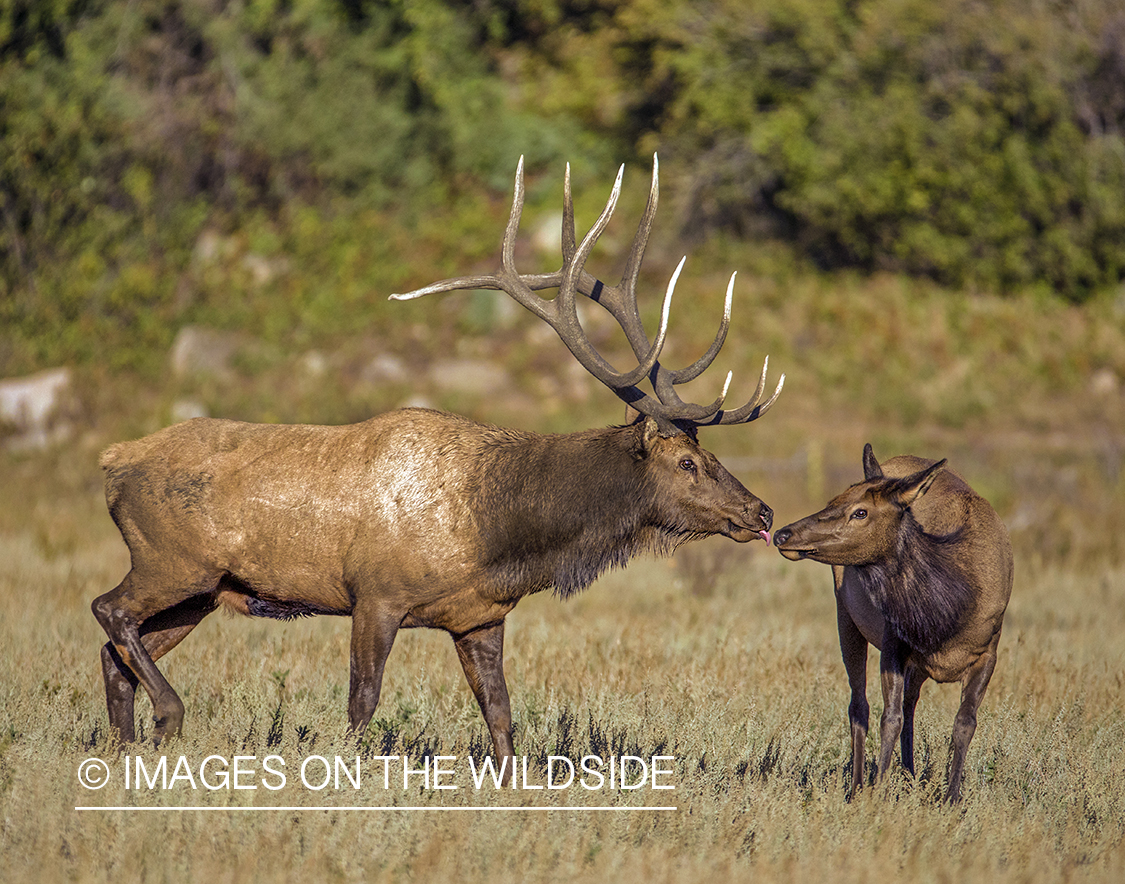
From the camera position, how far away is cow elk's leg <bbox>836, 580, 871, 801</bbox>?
22.4ft

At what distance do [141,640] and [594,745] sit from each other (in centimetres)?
237

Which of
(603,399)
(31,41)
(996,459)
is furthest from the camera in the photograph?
(31,41)

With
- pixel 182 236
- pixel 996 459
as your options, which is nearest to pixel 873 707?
pixel 996 459

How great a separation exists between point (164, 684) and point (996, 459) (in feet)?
50.0

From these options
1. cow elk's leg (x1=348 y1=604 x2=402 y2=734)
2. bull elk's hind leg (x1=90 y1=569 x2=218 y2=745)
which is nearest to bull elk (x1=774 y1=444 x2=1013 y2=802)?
cow elk's leg (x1=348 y1=604 x2=402 y2=734)

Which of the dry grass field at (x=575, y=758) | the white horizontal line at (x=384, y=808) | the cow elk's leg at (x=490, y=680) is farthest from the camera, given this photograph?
the cow elk's leg at (x=490, y=680)

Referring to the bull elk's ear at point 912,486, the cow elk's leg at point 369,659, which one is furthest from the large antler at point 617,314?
the cow elk's leg at point 369,659

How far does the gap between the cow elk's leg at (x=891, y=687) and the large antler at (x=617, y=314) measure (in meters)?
1.34

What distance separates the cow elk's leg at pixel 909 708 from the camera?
7.07 meters

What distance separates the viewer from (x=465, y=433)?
278 inches

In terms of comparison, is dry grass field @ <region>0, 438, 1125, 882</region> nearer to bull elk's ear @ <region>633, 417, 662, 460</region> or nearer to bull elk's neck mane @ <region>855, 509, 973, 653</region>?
bull elk's neck mane @ <region>855, 509, 973, 653</region>

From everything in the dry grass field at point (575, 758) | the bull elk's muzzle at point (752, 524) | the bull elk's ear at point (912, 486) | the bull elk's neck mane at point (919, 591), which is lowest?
the dry grass field at point (575, 758)

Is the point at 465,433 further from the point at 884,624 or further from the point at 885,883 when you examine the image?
the point at 885,883

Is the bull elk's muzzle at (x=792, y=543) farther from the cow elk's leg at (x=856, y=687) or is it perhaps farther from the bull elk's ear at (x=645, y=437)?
the cow elk's leg at (x=856, y=687)
